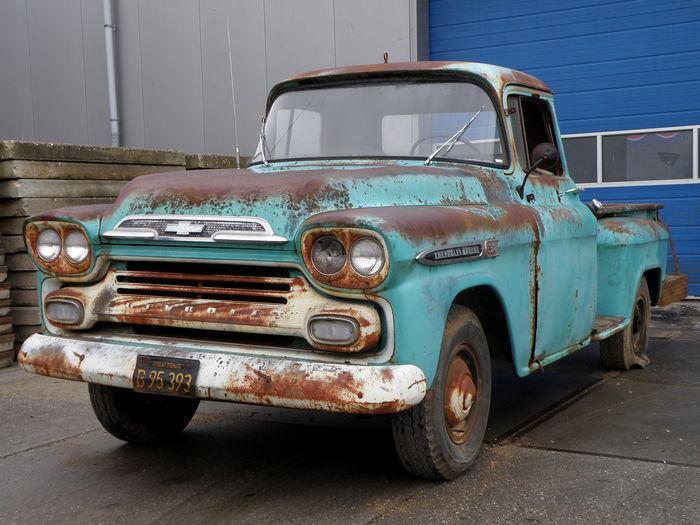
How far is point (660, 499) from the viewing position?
3678 millimetres

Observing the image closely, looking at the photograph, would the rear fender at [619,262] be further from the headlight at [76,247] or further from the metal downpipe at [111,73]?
the metal downpipe at [111,73]

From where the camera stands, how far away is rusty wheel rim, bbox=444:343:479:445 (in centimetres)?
393

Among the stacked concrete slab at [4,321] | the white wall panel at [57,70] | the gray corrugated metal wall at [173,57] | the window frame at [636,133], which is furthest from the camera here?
the white wall panel at [57,70]

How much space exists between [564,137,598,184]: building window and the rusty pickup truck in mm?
4764

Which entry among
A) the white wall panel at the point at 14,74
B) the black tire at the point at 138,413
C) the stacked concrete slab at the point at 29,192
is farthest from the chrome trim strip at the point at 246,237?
the white wall panel at the point at 14,74

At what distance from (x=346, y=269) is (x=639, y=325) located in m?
3.81

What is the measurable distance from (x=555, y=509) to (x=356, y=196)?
1471mm

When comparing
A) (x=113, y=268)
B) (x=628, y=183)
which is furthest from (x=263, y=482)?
(x=628, y=183)

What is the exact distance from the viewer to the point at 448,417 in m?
3.95

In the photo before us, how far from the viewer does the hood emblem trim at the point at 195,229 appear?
3.60 m

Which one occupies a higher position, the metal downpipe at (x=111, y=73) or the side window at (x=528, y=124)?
the metal downpipe at (x=111, y=73)

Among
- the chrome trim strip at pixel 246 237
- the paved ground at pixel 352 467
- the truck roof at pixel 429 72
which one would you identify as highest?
the truck roof at pixel 429 72

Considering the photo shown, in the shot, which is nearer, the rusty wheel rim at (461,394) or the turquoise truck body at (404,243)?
the turquoise truck body at (404,243)

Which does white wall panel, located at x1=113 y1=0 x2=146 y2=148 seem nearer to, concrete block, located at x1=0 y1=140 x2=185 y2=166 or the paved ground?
concrete block, located at x1=0 y1=140 x2=185 y2=166
